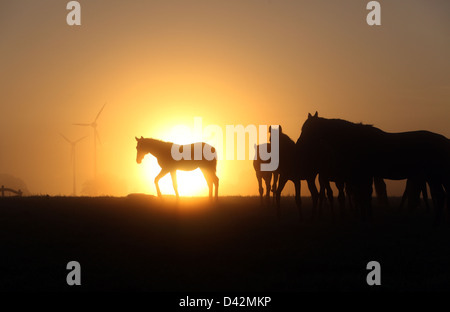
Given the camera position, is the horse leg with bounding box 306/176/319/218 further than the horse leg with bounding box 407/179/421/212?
No

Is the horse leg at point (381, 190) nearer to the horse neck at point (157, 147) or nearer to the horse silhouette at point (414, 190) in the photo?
the horse silhouette at point (414, 190)

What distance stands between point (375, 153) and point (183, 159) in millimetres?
8663

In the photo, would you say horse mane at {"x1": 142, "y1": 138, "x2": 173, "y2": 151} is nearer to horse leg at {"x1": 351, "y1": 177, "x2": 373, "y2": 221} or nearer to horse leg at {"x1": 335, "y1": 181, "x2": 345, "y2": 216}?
horse leg at {"x1": 335, "y1": 181, "x2": 345, "y2": 216}

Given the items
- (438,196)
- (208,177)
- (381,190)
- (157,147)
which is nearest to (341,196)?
(438,196)

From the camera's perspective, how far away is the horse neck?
23119 mm

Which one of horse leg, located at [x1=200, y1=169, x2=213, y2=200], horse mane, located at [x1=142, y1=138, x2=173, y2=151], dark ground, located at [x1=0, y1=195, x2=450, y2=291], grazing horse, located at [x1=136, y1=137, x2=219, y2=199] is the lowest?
dark ground, located at [x1=0, y1=195, x2=450, y2=291]

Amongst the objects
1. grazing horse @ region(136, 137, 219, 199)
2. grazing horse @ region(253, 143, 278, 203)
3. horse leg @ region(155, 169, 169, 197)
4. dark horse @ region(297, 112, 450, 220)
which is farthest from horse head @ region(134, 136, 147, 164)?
dark horse @ region(297, 112, 450, 220)

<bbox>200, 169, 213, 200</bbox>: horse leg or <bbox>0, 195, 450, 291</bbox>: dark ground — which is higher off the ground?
<bbox>200, 169, 213, 200</bbox>: horse leg

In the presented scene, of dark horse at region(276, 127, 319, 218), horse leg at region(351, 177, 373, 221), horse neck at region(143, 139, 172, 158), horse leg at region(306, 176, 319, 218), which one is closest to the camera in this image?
horse leg at region(351, 177, 373, 221)

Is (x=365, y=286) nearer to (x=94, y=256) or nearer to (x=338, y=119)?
(x=94, y=256)

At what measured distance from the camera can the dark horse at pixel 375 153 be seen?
1708 centimetres

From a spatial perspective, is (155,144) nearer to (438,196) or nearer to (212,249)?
(212,249)

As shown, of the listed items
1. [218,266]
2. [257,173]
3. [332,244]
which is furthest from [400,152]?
[218,266]
